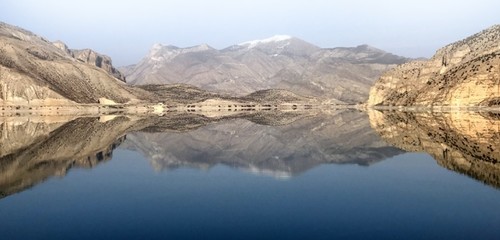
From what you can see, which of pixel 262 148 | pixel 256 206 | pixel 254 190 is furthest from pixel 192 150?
pixel 256 206

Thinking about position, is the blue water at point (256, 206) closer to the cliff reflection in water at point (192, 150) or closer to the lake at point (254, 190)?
the lake at point (254, 190)

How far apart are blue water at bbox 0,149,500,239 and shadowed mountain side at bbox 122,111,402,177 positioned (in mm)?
7433

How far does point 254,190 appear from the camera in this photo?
4006 centimetres

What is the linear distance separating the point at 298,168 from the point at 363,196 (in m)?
16.6

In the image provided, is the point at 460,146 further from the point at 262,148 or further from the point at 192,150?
the point at 192,150

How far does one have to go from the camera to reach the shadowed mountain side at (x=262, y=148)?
58.6m

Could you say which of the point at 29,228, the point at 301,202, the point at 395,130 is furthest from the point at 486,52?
the point at 29,228

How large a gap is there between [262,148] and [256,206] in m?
42.7

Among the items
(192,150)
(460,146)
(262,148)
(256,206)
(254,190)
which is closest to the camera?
(256,206)

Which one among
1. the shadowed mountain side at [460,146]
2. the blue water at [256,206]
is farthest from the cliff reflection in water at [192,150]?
the blue water at [256,206]

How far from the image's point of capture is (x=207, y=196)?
126ft

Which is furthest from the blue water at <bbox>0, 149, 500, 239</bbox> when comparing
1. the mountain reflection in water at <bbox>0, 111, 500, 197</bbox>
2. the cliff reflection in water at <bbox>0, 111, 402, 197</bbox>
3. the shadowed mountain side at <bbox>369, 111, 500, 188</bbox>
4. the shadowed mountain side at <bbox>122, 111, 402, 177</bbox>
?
the shadowed mountain side at <bbox>122, 111, 402, 177</bbox>

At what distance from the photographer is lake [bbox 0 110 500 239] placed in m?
28.4

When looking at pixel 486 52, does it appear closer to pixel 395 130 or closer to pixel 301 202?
pixel 395 130
